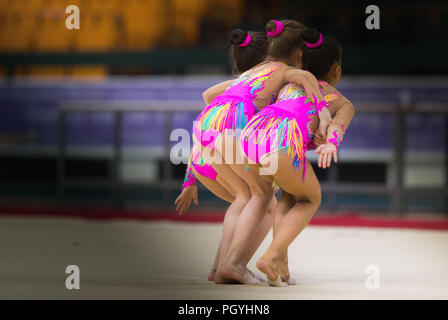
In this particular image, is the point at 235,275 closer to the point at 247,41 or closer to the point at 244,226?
the point at 244,226

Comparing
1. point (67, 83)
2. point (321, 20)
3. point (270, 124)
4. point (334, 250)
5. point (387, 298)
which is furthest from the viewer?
point (321, 20)

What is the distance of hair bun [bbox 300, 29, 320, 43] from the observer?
353cm

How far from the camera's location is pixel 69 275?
3889 mm

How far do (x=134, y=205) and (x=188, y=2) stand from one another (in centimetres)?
691

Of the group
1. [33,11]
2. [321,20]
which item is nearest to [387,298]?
[321,20]

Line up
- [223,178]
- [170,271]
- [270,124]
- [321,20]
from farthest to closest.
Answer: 1. [321,20]
2. [170,271]
3. [223,178]
4. [270,124]

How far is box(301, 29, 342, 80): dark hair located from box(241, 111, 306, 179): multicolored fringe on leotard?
1.26 ft

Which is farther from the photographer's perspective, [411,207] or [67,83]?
[67,83]

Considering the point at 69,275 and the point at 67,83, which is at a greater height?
the point at 67,83

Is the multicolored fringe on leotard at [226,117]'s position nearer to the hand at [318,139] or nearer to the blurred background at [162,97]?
the hand at [318,139]

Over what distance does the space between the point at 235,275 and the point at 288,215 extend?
1.15 feet

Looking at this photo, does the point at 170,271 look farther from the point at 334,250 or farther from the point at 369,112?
the point at 369,112

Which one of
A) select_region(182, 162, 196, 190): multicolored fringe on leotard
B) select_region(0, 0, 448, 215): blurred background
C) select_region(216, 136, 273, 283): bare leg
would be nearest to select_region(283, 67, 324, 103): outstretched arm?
select_region(216, 136, 273, 283): bare leg

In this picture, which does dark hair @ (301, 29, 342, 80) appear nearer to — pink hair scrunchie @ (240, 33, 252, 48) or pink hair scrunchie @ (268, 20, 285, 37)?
pink hair scrunchie @ (268, 20, 285, 37)
